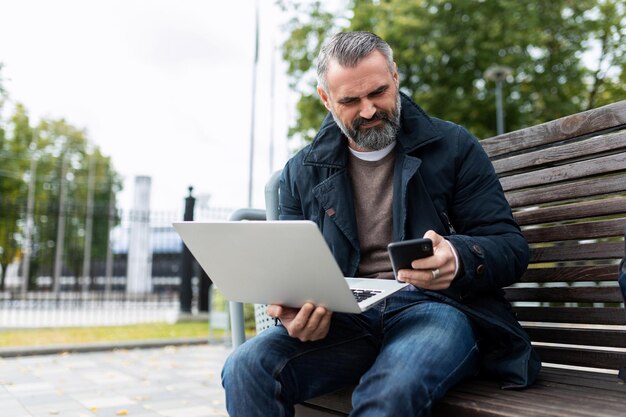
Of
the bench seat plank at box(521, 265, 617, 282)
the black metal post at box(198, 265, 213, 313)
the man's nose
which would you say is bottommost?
the black metal post at box(198, 265, 213, 313)

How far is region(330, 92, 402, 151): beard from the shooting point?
2.21 m

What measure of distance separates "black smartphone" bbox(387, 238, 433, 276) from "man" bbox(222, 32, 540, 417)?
3cm

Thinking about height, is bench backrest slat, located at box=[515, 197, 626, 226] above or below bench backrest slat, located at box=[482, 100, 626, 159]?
below

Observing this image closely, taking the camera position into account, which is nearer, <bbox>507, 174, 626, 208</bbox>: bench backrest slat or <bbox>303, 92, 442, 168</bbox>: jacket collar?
<bbox>507, 174, 626, 208</bbox>: bench backrest slat

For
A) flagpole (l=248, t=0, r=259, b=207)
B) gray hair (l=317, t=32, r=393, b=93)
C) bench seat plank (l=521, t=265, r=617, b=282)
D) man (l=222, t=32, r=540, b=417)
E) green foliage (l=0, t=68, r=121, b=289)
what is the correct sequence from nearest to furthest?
man (l=222, t=32, r=540, b=417) → bench seat plank (l=521, t=265, r=617, b=282) → gray hair (l=317, t=32, r=393, b=93) → flagpole (l=248, t=0, r=259, b=207) → green foliage (l=0, t=68, r=121, b=289)

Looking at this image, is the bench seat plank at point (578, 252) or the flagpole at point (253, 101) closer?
the bench seat plank at point (578, 252)

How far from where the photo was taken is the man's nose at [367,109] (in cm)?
219

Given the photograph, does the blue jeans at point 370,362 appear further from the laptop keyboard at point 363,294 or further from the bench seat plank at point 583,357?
the bench seat plank at point 583,357

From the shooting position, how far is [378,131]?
222 cm

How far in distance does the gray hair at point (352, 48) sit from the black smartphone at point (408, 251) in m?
0.84

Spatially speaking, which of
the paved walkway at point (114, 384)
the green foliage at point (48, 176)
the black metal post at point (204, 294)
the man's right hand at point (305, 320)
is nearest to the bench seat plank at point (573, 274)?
the man's right hand at point (305, 320)

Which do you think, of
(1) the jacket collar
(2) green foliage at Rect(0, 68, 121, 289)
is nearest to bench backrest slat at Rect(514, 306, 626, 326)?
(1) the jacket collar

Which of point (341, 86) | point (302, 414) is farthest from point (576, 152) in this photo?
point (302, 414)

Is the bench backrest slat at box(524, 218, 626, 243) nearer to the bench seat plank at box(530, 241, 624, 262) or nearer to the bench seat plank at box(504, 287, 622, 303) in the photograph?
the bench seat plank at box(530, 241, 624, 262)
